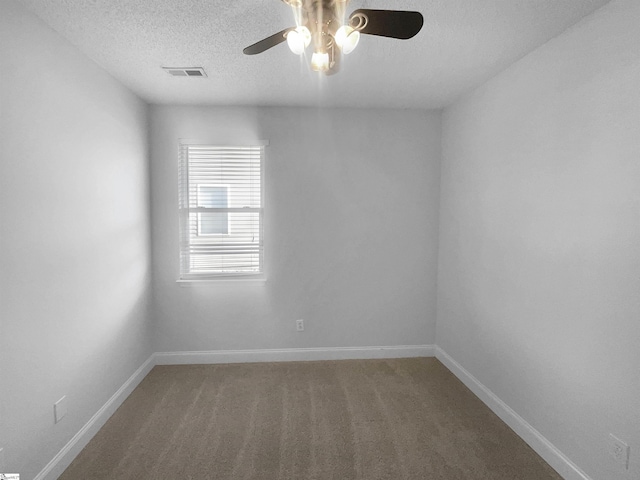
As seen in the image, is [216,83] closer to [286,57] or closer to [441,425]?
[286,57]

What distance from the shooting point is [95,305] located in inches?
100

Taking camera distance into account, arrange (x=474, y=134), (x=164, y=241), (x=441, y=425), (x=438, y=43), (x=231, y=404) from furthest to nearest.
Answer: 1. (x=164, y=241)
2. (x=474, y=134)
3. (x=231, y=404)
4. (x=441, y=425)
5. (x=438, y=43)

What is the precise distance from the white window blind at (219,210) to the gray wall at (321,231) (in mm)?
106

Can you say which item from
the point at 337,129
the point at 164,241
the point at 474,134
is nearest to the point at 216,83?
the point at 337,129

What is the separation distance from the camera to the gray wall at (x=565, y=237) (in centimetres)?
176

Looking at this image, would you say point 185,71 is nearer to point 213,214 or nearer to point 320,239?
point 213,214

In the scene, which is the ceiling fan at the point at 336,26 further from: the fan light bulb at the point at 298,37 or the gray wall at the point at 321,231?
the gray wall at the point at 321,231

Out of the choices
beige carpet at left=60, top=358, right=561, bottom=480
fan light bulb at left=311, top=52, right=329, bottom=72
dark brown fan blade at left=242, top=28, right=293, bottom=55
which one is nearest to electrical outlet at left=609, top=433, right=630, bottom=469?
beige carpet at left=60, top=358, right=561, bottom=480

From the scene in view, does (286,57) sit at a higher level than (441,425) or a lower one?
higher

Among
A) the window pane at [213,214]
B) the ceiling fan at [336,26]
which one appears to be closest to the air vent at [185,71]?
the window pane at [213,214]

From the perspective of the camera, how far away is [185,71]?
2.68 meters

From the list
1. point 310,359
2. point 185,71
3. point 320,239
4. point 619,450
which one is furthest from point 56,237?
point 619,450

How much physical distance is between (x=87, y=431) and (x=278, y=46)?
2.85 metres

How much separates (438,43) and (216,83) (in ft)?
5.73
